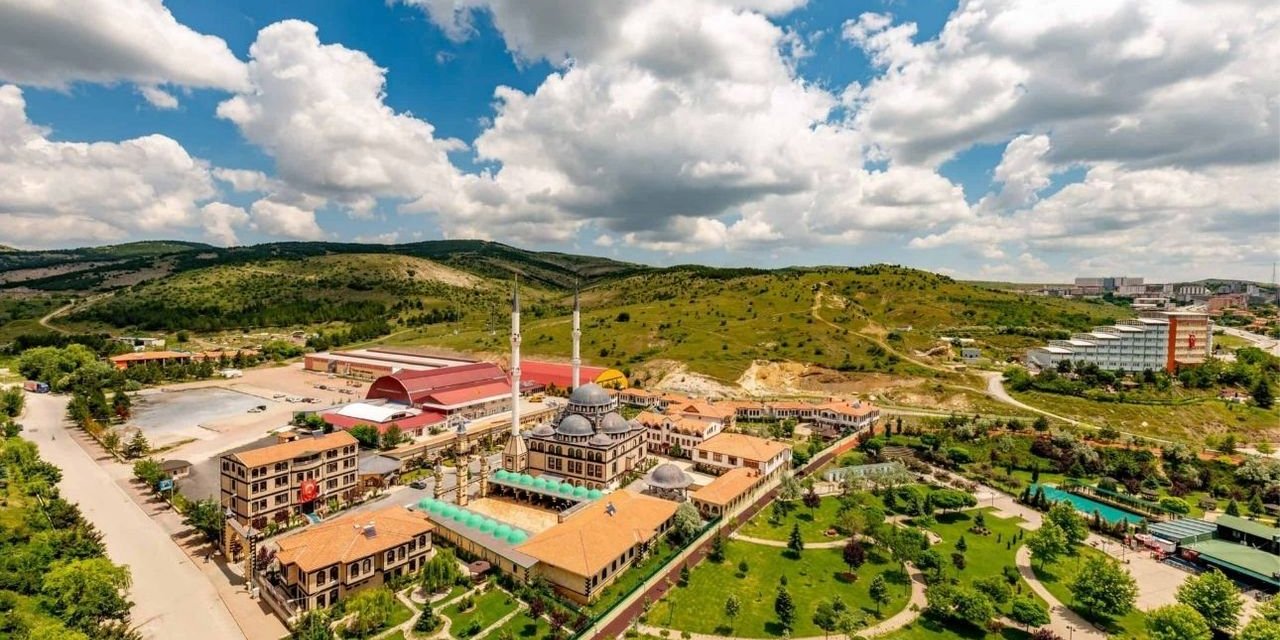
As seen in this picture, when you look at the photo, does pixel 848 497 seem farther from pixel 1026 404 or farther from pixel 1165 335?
pixel 1165 335

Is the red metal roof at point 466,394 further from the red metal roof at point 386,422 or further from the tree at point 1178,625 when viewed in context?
the tree at point 1178,625

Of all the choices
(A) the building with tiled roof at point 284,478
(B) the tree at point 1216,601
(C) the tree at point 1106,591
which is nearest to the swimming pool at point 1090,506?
(B) the tree at point 1216,601

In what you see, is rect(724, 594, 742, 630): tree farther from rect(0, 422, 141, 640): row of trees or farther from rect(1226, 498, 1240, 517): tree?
rect(1226, 498, 1240, 517): tree

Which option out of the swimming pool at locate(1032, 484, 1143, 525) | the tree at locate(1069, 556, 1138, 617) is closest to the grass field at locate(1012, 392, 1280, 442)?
the swimming pool at locate(1032, 484, 1143, 525)

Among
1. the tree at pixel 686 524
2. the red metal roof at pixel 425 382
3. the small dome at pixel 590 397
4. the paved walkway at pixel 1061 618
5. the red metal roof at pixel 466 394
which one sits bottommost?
the paved walkway at pixel 1061 618

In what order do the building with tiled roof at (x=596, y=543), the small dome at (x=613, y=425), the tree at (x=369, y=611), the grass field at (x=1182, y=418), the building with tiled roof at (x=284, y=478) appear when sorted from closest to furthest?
the tree at (x=369, y=611), the building with tiled roof at (x=596, y=543), the building with tiled roof at (x=284, y=478), the small dome at (x=613, y=425), the grass field at (x=1182, y=418)

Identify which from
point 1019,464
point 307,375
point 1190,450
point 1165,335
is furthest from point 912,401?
point 307,375
